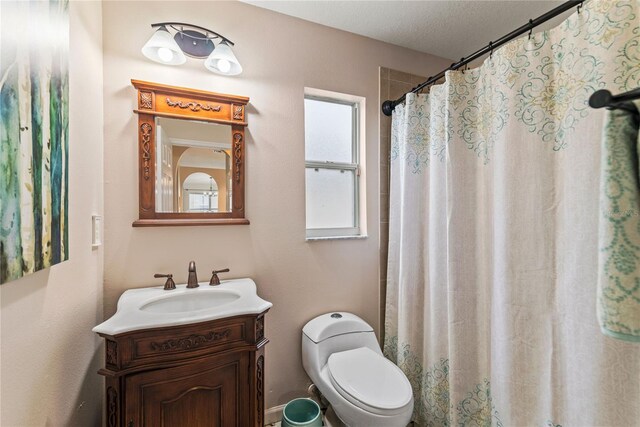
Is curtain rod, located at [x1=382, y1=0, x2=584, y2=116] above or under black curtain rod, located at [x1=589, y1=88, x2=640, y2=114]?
above

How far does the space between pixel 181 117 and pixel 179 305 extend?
1007 millimetres

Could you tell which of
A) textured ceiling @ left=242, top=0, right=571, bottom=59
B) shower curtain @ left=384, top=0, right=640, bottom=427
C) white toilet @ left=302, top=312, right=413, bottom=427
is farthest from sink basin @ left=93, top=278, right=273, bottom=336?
textured ceiling @ left=242, top=0, right=571, bottom=59

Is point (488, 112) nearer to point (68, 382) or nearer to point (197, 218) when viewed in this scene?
point (197, 218)

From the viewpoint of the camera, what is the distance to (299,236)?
173 cm

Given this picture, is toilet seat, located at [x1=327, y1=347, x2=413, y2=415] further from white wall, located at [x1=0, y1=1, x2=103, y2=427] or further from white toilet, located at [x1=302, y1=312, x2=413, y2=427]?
white wall, located at [x1=0, y1=1, x2=103, y2=427]

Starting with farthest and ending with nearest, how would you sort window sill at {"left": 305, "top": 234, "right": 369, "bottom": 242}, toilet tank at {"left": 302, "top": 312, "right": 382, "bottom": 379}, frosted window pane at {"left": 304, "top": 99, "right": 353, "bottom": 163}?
frosted window pane at {"left": 304, "top": 99, "right": 353, "bottom": 163} < window sill at {"left": 305, "top": 234, "right": 369, "bottom": 242} < toilet tank at {"left": 302, "top": 312, "right": 382, "bottom": 379}

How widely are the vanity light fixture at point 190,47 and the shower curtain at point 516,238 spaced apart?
1128 millimetres

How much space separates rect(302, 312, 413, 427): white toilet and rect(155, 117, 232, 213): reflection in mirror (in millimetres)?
969

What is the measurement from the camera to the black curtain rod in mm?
611

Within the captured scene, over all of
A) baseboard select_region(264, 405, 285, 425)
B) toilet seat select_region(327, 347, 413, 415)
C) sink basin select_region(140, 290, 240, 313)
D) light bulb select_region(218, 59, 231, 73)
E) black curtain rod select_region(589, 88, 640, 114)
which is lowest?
baseboard select_region(264, 405, 285, 425)

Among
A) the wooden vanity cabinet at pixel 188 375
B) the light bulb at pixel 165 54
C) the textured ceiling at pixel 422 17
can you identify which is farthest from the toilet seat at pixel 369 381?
the textured ceiling at pixel 422 17

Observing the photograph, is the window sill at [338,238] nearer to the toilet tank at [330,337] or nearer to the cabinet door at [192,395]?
the toilet tank at [330,337]

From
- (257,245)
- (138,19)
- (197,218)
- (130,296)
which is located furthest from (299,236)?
(138,19)

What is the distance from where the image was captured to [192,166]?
1522 mm
